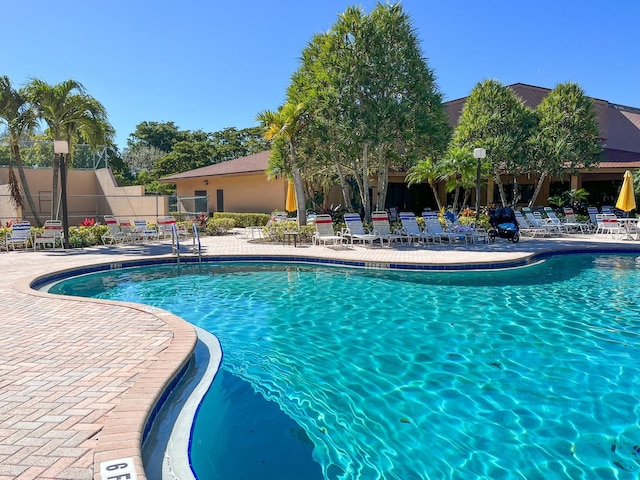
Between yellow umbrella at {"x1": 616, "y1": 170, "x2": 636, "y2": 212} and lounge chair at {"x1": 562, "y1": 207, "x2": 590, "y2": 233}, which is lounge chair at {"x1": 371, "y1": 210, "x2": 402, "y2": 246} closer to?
yellow umbrella at {"x1": 616, "y1": 170, "x2": 636, "y2": 212}

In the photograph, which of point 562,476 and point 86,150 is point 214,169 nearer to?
point 86,150

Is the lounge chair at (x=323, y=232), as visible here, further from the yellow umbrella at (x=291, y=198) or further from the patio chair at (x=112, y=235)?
the patio chair at (x=112, y=235)

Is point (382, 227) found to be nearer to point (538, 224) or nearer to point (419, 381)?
point (538, 224)

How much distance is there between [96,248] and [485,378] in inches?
540

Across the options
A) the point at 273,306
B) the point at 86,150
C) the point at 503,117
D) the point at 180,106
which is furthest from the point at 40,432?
the point at 180,106

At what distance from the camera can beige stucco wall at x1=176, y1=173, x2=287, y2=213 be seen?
23.8 meters

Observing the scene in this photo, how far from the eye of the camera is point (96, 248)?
14.8m

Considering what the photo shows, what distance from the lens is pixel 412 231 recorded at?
1492 centimetres

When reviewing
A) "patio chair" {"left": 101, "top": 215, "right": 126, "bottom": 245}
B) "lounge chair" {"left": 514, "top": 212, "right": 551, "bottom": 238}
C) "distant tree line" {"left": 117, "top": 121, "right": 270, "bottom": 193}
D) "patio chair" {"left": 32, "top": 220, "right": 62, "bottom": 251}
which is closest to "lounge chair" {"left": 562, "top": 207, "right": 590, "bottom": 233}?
"lounge chair" {"left": 514, "top": 212, "right": 551, "bottom": 238}

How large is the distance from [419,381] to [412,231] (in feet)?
34.9

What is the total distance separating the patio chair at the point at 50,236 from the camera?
47.5 ft

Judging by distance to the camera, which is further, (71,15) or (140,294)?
(71,15)

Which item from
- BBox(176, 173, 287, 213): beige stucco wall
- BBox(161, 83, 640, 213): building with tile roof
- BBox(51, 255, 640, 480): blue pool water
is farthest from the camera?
BBox(161, 83, 640, 213): building with tile roof

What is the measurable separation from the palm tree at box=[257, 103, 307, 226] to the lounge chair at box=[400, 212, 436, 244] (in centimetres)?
376
